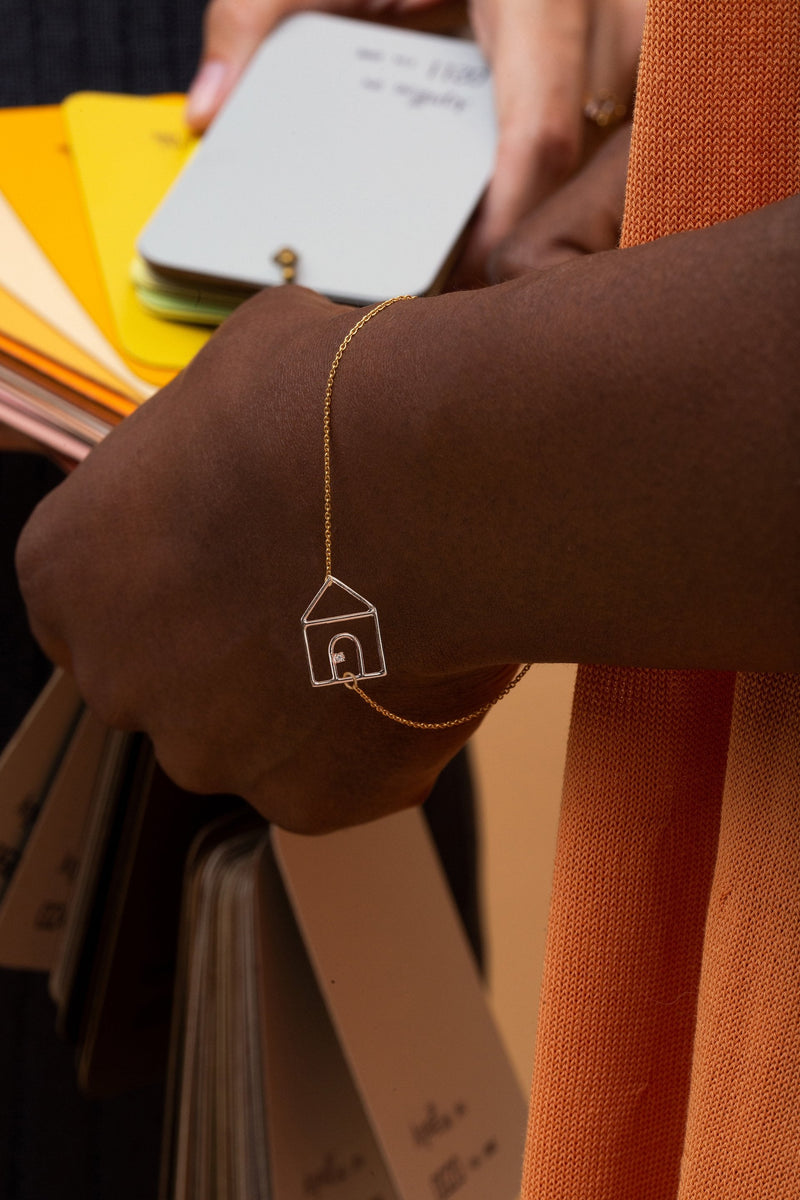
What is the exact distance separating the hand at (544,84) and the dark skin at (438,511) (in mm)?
118

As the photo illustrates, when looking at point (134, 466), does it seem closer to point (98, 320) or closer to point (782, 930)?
point (98, 320)

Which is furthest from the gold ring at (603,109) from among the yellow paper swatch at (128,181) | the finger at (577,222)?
the yellow paper swatch at (128,181)

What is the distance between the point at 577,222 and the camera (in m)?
0.43

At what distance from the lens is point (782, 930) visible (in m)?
0.29

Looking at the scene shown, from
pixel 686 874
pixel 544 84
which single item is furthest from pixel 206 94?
pixel 686 874

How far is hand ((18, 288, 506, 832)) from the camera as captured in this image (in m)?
0.32

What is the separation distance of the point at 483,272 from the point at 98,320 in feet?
0.62

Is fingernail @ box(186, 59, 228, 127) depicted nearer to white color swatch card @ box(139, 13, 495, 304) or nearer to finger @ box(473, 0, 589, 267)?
white color swatch card @ box(139, 13, 495, 304)

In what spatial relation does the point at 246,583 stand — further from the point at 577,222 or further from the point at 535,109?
the point at 535,109

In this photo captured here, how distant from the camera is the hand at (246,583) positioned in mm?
323

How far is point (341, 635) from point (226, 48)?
480 millimetres

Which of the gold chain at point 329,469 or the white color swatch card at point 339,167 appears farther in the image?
the white color swatch card at point 339,167

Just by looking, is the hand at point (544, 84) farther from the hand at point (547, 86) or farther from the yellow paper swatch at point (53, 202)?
the yellow paper swatch at point (53, 202)

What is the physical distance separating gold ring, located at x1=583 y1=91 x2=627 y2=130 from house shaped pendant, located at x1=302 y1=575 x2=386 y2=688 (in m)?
0.38
